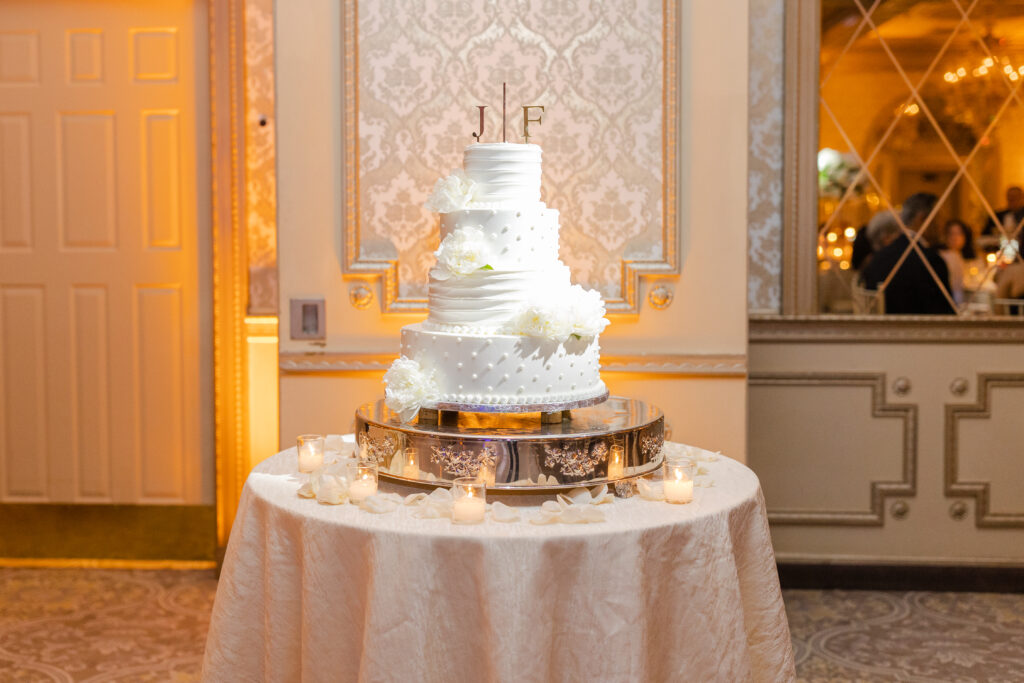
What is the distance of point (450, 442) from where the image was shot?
87.7 inches

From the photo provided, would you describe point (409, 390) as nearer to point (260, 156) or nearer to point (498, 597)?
point (498, 597)

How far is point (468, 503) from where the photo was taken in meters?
2.06

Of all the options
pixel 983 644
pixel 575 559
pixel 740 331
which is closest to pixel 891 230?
pixel 740 331

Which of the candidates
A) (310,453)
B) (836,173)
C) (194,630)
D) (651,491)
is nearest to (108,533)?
(194,630)

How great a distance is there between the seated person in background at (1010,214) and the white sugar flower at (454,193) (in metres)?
2.55

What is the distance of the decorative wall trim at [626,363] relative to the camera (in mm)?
3518

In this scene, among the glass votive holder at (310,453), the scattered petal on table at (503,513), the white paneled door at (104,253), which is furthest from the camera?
the white paneled door at (104,253)

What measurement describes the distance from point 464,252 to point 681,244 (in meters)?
1.36

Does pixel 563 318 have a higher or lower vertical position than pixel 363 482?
higher

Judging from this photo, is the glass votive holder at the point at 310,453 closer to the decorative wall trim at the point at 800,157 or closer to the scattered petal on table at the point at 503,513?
the scattered petal on table at the point at 503,513

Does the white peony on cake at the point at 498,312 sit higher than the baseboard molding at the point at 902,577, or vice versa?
the white peony on cake at the point at 498,312

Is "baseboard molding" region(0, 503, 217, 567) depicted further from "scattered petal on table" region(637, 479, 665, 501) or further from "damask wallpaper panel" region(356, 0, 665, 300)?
"scattered petal on table" region(637, 479, 665, 501)

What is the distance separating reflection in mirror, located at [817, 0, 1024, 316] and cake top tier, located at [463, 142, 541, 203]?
198 centimetres

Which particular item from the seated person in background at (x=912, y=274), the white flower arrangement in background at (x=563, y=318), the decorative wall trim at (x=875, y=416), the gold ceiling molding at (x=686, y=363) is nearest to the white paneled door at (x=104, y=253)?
the gold ceiling molding at (x=686, y=363)
